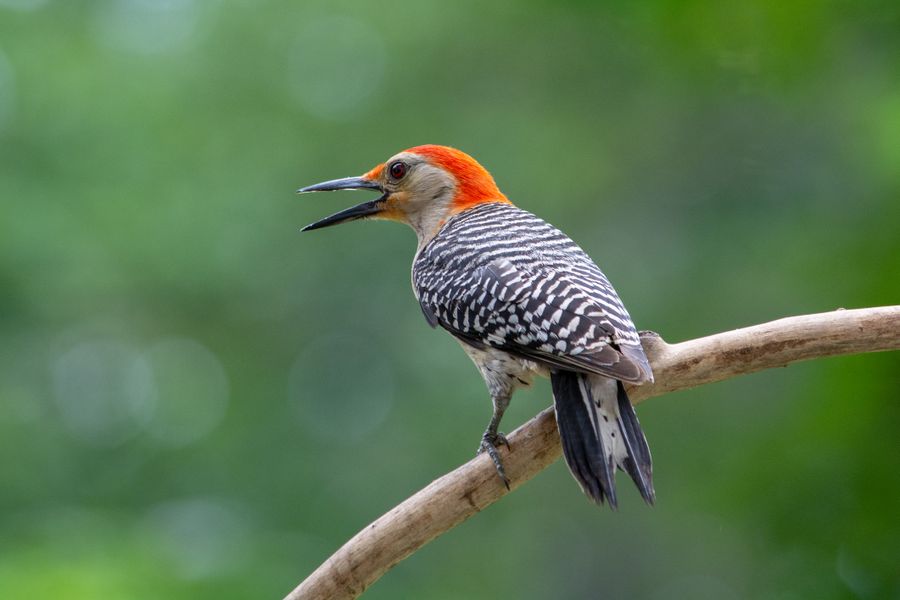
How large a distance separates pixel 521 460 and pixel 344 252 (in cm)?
530

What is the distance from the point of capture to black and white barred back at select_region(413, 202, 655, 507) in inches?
139

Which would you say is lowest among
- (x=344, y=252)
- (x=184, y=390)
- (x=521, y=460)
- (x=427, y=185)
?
(x=184, y=390)

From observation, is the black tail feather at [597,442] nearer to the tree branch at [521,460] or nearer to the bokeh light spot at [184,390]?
the tree branch at [521,460]

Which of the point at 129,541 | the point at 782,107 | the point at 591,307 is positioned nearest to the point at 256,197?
the point at 129,541

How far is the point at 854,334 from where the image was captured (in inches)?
141

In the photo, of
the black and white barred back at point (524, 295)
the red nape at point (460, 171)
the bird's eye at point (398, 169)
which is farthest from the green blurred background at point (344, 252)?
A: the black and white barred back at point (524, 295)

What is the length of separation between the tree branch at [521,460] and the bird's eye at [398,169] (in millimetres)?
1888

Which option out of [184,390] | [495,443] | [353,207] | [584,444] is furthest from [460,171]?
[184,390]

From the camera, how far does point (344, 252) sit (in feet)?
29.1

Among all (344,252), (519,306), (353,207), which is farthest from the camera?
(344,252)

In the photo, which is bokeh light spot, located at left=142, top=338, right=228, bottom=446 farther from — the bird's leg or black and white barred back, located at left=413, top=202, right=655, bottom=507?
the bird's leg

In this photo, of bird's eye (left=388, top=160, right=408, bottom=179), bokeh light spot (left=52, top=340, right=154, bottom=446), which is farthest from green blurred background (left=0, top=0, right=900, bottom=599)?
bird's eye (left=388, top=160, right=408, bottom=179)

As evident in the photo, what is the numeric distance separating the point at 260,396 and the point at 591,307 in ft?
19.3

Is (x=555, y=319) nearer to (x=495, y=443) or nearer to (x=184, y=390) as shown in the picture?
(x=495, y=443)
